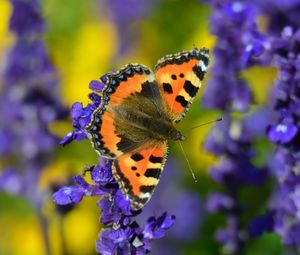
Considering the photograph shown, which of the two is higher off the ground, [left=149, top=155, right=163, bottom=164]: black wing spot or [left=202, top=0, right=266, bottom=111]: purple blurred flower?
[left=202, top=0, right=266, bottom=111]: purple blurred flower

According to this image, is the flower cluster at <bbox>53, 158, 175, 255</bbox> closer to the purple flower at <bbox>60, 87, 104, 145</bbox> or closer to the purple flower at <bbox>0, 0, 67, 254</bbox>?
the purple flower at <bbox>60, 87, 104, 145</bbox>

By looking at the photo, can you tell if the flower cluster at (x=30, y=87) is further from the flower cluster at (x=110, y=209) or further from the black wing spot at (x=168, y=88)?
the flower cluster at (x=110, y=209)

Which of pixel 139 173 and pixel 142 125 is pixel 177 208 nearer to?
pixel 142 125

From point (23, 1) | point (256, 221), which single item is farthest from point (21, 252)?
point (256, 221)

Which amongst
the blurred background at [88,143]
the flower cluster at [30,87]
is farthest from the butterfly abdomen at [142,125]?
the flower cluster at [30,87]

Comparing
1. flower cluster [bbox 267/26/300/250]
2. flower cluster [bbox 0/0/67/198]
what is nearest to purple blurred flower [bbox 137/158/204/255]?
flower cluster [bbox 0/0/67/198]
